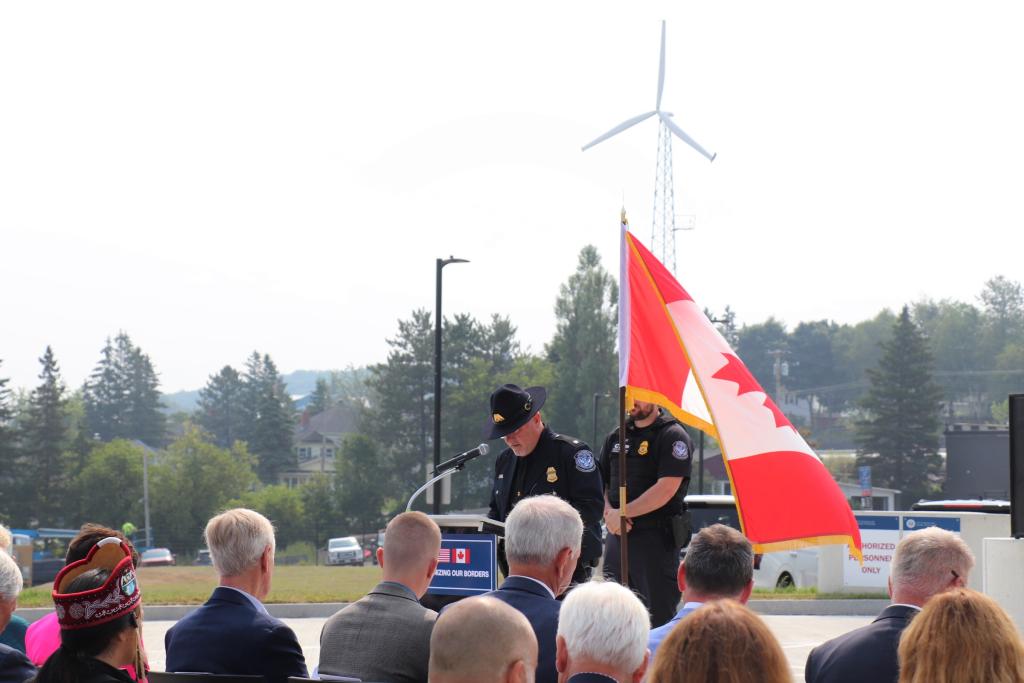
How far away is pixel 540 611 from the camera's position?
17.2 ft

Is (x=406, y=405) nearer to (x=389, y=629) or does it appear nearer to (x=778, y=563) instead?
(x=778, y=563)

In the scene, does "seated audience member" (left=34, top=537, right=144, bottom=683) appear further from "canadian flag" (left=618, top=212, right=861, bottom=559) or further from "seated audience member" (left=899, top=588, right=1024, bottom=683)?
"canadian flag" (left=618, top=212, right=861, bottom=559)

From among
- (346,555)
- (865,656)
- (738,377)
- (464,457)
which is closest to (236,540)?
(865,656)

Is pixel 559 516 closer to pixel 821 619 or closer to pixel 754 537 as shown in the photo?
pixel 754 537

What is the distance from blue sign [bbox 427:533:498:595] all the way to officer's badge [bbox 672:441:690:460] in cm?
126

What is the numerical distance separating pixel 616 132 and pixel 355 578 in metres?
21.9

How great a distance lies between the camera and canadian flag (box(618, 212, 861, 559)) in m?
7.19

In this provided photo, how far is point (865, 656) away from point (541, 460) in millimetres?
3488

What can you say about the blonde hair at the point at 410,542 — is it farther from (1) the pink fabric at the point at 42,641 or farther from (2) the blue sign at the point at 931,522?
(2) the blue sign at the point at 931,522

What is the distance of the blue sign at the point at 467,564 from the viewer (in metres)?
7.89

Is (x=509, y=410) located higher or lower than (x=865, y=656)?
higher

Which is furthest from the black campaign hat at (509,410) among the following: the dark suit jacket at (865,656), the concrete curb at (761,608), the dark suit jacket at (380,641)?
the concrete curb at (761,608)

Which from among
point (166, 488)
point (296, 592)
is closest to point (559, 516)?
point (296, 592)

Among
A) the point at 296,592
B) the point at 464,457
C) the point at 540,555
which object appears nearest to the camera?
the point at 540,555
